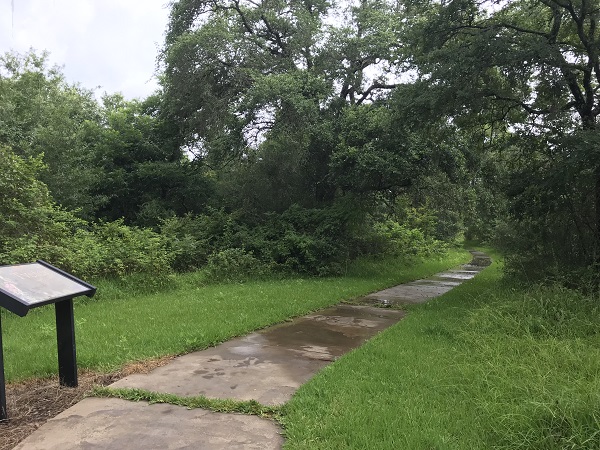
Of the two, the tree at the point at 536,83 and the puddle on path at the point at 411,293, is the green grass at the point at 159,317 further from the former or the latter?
the tree at the point at 536,83

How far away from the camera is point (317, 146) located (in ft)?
52.3

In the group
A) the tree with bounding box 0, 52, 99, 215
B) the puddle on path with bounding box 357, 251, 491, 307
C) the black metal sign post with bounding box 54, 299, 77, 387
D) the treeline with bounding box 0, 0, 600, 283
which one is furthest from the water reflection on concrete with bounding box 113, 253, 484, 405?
the tree with bounding box 0, 52, 99, 215

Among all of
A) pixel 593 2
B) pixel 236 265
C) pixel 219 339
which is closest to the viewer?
pixel 219 339

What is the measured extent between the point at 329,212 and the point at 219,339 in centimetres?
908

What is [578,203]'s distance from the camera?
9953mm

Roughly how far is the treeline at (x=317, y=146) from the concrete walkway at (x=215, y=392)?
5.28 m

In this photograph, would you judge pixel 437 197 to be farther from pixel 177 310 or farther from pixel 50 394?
pixel 50 394

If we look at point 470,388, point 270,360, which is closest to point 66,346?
point 270,360

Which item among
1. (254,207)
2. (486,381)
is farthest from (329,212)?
(486,381)

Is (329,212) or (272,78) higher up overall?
(272,78)

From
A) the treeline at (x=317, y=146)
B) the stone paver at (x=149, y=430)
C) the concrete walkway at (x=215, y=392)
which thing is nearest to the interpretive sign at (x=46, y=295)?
the concrete walkway at (x=215, y=392)

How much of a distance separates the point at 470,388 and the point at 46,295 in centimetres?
416

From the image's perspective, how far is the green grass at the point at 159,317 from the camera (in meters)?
5.83

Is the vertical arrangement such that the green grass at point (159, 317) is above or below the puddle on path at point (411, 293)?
above
